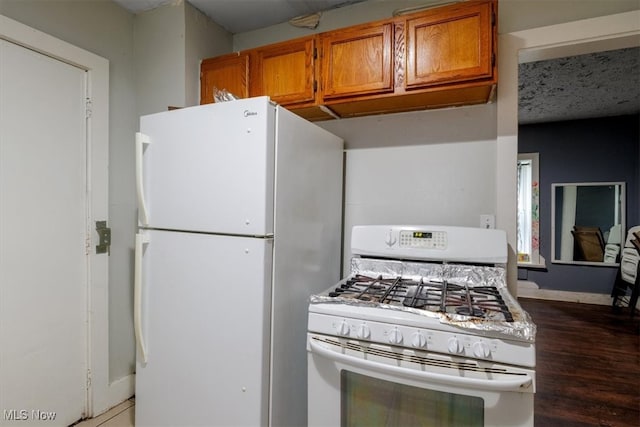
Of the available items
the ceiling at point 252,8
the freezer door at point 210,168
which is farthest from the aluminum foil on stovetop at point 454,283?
the ceiling at point 252,8

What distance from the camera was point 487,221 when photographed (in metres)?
1.73

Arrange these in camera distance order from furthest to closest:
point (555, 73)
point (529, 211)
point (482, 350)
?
point (529, 211), point (555, 73), point (482, 350)

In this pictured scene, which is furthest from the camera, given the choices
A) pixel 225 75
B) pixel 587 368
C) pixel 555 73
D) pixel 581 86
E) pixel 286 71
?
pixel 581 86

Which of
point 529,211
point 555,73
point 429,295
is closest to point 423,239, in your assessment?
point 429,295

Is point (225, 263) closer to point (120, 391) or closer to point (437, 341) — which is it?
point (437, 341)

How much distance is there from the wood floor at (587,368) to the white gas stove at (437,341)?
1.28 meters

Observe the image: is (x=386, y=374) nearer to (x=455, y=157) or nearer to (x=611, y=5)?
(x=455, y=157)

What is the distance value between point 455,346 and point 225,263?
90cm

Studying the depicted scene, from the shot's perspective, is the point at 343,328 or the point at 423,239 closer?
the point at 343,328

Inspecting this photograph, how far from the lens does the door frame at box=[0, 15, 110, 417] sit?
1876mm

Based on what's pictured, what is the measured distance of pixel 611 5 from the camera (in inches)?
59.7

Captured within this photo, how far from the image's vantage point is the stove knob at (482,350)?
102cm

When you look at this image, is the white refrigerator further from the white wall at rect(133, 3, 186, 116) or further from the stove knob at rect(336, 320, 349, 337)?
the white wall at rect(133, 3, 186, 116)

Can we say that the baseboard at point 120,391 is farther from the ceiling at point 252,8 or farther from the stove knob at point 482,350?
the ceiling at point 252,8
